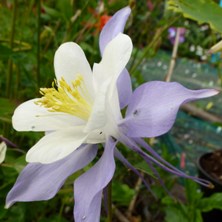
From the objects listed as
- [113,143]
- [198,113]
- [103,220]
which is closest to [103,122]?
[113,143]

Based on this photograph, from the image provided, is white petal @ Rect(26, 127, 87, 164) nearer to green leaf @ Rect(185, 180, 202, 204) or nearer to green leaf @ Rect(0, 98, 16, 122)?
green leaf @ Rect(0, 98, 16, 122)

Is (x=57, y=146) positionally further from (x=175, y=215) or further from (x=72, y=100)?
(x=175, y=215)

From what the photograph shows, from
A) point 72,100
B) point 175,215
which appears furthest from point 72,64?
point 175,215

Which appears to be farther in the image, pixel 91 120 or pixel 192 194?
pixel 192 194

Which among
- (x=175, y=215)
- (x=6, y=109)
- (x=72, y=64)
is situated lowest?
(x=175, y=215)

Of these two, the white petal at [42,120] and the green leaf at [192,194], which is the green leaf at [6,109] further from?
the green leaf at [192,194]

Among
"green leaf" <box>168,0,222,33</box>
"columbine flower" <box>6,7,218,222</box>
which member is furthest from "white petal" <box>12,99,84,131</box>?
"green leaf" <box>168,0,222,33</box>

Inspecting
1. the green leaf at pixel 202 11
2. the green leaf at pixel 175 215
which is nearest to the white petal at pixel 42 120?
the green leaf at pixel 202 11
